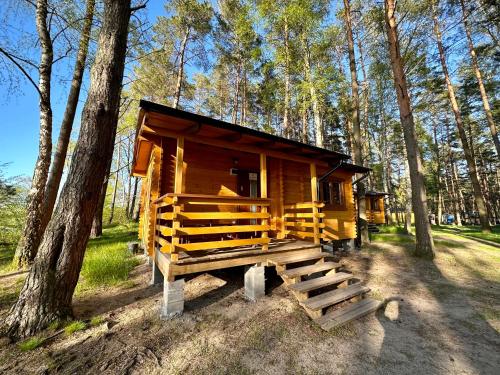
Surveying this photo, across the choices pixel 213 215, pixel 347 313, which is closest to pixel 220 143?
pixel 213 215

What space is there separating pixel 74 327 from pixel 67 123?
6.84 m

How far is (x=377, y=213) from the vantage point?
22.0 m

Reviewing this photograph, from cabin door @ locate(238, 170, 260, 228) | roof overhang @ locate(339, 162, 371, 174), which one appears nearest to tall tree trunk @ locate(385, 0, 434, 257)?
roof overhang @ locate(339, 162, 371, 174)

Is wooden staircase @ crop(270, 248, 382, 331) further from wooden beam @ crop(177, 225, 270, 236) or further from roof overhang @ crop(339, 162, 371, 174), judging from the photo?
roof overhang @ crop(339, 162, 371, 174)

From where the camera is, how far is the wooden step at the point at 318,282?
3965mm

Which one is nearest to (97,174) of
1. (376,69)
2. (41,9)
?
(41,9)

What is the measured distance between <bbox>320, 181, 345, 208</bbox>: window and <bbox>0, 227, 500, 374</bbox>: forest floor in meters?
3.85

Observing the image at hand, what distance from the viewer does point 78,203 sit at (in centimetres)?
345

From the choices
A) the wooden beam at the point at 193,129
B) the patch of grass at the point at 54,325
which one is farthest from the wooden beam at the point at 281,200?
the patch of grass at the point at 54,325

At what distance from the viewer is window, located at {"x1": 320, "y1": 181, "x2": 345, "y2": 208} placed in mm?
8641

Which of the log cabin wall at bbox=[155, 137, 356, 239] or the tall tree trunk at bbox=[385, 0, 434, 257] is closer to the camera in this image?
the log cabin wall at bbox=[155, 137, 356, 239]

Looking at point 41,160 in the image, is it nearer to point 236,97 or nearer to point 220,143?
point 220,143

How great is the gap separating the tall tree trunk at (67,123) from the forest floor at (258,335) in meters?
2.24

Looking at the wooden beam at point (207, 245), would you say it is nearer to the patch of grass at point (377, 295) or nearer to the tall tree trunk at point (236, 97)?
the patch of grass at point (377, 295)
